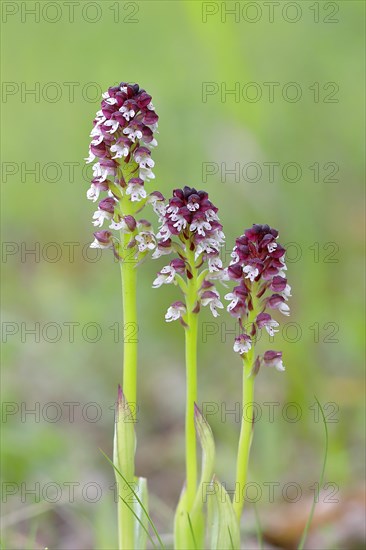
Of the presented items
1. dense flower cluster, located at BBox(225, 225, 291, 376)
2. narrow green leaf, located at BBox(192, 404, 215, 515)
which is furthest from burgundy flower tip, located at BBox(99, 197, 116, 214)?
narrow green leaf, located at BBox(192, 404, 215, 515)

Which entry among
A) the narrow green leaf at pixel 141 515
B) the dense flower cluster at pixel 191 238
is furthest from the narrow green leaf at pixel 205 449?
the dense flower cluster at pixel 191 238

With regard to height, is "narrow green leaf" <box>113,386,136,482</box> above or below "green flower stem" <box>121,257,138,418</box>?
below

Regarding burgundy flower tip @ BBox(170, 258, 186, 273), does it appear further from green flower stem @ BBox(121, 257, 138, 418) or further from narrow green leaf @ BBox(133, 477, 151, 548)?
narrow green leaf @ BBox(133, 477, 151, 548)

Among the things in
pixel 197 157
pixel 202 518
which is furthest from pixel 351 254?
pixel 202 518

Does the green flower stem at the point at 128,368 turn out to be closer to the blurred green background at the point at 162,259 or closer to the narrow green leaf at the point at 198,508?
the narrow green leaf at the point at 198,508

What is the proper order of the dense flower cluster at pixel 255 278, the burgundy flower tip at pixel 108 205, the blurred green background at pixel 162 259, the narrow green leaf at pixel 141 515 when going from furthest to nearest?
the blurred green background at pixel 162 259
the narrow green leaf at pixel 141 515
the burgundy flower tip at pixel 108 205
the dense flower cluster at pixel 255 278

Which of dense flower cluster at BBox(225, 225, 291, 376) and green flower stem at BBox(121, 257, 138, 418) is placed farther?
green flower stem at BBox(121, 257, 138, 418)

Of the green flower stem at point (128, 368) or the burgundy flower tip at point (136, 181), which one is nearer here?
the burgundy flower tip at point (136, 181)

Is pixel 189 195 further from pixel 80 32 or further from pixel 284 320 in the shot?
pixel 80 32

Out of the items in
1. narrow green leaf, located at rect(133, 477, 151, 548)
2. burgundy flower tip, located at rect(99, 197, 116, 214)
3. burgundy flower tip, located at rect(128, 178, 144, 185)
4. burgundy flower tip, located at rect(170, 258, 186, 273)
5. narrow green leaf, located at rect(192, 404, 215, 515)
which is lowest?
narrow green leaf, located at rect(133, 477, 151, 548)
